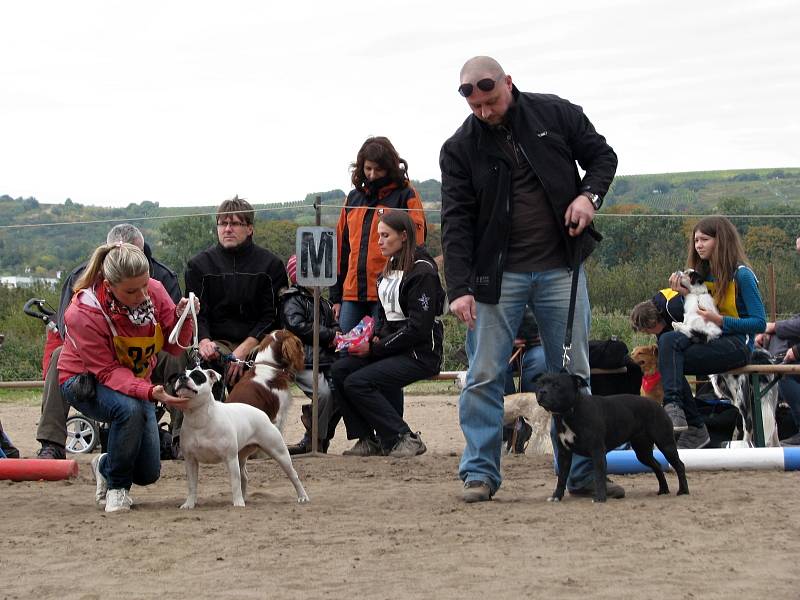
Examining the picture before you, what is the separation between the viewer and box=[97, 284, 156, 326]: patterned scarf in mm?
6094

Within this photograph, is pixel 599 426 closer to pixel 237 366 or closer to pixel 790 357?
pixel 237 366

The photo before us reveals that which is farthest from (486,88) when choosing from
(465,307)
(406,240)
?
(406,240)

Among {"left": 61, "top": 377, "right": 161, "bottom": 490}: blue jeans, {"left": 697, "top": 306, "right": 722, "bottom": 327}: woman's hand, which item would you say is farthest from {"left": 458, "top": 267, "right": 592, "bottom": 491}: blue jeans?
{"left": 697, "top": 306, "right": 722, "bottom": 327}: woman's hand

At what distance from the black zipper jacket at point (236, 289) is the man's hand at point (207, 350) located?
0.18m

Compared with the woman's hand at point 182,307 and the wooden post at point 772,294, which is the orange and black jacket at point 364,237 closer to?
the woman's hand at point 182,307

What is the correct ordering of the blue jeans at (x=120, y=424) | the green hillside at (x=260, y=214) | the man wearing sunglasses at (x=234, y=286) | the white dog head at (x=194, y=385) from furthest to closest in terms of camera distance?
the green hillside at (x=260, y=214), the man wearing sunglasses at (x=234, y=286), the blue jeans at (x=120, y=424), the white dog head at (x=194, y=385)

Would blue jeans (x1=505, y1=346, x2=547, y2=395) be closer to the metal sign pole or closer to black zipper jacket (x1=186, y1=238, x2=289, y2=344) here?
the metal sign pole

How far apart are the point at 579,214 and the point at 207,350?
12.4 feet

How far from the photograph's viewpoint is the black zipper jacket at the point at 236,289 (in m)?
8.92

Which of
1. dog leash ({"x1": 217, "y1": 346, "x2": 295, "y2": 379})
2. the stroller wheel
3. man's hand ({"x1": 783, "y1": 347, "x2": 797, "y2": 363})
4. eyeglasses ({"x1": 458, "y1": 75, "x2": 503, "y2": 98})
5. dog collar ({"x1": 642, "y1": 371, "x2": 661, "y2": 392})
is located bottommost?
the stroller wheel

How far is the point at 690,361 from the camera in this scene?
8.36 m

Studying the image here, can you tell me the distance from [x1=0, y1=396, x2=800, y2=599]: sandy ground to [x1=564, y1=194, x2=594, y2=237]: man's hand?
138 cm

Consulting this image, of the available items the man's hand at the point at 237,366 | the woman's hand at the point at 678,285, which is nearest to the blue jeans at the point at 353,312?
the man's hand at the point at 237,366

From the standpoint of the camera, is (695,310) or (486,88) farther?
→ (695,310)
